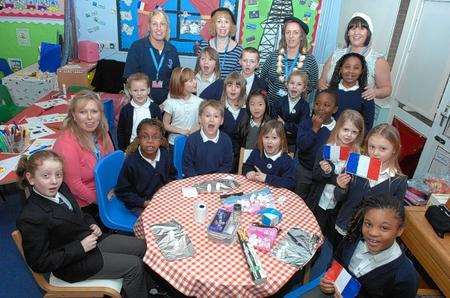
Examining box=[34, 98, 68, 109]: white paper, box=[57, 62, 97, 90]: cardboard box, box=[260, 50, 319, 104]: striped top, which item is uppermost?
box=[260, 50, 319, 104]: striped top

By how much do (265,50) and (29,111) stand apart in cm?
424

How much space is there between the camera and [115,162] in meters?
3.30

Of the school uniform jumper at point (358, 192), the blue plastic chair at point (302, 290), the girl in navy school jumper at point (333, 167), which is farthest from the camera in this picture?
the girl in navy school jumper at point (333, 167)

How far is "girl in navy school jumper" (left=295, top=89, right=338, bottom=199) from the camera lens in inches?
146

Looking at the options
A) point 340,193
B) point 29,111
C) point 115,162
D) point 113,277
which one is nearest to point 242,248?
point 113,277

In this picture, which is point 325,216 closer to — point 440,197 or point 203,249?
point 440,197

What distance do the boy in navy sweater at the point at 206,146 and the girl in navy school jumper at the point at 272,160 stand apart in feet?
1.23

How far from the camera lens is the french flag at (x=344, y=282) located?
2.14 m

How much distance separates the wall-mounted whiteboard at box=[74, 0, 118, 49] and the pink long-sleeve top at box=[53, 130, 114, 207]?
408 centimetres

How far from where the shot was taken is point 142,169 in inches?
131

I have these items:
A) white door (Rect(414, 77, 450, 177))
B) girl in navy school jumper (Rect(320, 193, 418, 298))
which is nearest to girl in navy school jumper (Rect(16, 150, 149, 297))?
girl in navy school jumper (Rect(320, 193, 418, 298))

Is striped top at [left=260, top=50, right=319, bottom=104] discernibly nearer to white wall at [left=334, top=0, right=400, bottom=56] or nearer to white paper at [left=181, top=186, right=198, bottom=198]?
white wall at [left=334, top=0, right=400, bottom=56]

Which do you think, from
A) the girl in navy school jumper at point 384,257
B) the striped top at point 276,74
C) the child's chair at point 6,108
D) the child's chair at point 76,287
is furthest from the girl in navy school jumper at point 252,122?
the child's chair at point 6,108

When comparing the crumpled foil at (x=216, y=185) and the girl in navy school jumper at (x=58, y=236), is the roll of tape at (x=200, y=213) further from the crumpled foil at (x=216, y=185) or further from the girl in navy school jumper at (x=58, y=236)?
the girl in navy school jumper at (x=58, y=236)
